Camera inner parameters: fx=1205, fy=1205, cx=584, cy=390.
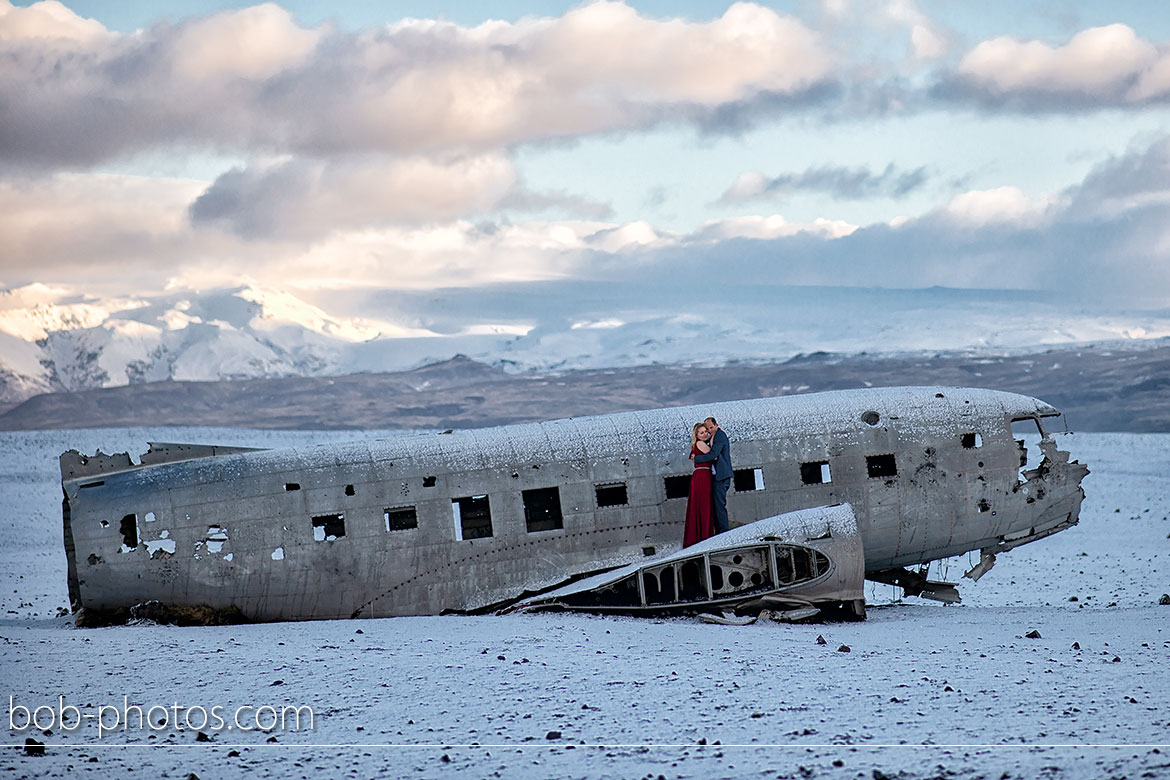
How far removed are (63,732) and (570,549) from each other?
9.44 m

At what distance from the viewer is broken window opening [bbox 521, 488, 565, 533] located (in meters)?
20.9

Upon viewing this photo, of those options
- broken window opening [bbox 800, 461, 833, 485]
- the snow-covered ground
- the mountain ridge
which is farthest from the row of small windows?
the mountain ridge

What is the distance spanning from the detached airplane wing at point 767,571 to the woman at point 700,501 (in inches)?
25.5

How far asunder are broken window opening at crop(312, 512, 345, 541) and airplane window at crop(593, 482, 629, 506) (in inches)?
174

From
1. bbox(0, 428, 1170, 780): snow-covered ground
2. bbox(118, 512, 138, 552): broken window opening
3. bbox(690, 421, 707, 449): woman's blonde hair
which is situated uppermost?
bbox(690, 421, 707, 449): woman's blonde hair

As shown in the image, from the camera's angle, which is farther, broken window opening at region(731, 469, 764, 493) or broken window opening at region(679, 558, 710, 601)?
broken window opening at region(731, 469, 764, 493)

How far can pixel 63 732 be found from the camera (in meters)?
13.2

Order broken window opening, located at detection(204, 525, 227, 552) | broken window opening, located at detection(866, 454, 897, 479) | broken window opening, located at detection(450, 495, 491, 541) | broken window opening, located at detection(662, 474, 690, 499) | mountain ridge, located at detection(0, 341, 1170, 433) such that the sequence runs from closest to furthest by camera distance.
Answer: broken window opening, located at detection(204, 525, 227, 552), broken window opening, located at detection(450, 495, 491, 541), broken window opening, located at detection(662, 474, 690, 499), broken window opening, located at detection(866, 454, 897, 479), mountain ridge, located at detection(0, 341, 1170, 433)

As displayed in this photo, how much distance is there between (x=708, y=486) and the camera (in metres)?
20.4

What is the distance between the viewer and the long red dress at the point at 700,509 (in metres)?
20.3

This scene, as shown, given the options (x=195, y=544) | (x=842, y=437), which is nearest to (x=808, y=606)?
(x=842, y=437)

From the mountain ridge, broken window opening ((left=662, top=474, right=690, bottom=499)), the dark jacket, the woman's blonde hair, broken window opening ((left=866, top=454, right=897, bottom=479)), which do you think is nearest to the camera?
the dark jacket

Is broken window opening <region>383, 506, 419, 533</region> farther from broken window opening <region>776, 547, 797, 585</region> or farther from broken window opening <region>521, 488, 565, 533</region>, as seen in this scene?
broken window opening <region>776, 547, 797, 585</region>

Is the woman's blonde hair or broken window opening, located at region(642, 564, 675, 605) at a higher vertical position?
the woman's blonde hair
